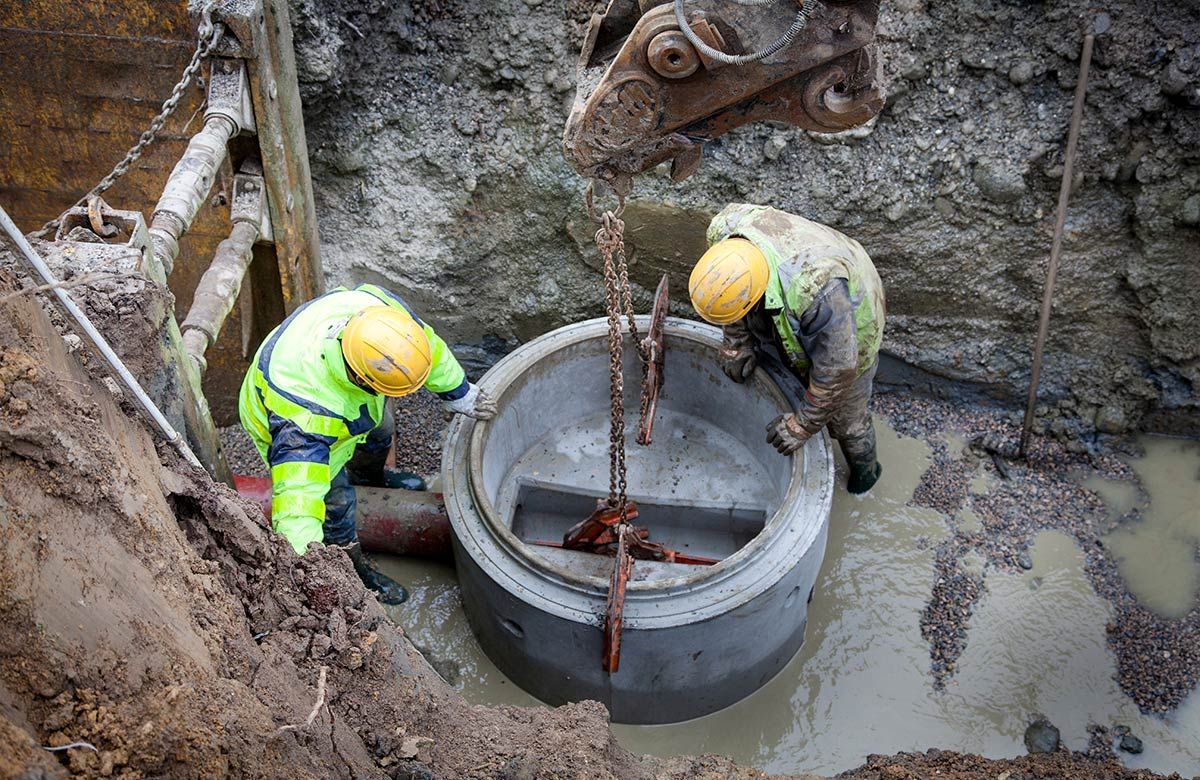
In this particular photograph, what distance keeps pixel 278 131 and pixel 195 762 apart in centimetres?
356

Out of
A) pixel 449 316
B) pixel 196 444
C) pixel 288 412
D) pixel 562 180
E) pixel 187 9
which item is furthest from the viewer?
pixel 449 316

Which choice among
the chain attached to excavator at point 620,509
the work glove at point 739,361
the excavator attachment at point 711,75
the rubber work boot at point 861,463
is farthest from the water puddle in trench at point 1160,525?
the excavator attachment at point 711,75

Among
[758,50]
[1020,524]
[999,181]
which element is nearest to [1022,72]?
[999,181]

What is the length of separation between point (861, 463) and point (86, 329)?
4.16 metres

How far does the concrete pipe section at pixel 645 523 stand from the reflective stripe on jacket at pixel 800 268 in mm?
495

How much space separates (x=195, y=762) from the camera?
1612mm

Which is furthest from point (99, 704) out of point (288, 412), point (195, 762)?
point (288, 412)

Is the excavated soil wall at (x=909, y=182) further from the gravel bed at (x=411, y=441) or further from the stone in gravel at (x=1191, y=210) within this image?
the gravel bed at (x=411, y=441)

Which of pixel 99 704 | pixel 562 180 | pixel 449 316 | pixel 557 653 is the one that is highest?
pixel 562 180

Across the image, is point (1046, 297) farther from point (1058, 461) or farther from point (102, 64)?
point (102, 64)

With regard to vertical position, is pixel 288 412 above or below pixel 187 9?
below

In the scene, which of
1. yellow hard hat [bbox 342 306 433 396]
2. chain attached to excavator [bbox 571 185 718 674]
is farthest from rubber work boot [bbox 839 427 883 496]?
yellow hard hat [bbox 342 306 433 396]

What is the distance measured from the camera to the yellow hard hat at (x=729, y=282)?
4137 mm

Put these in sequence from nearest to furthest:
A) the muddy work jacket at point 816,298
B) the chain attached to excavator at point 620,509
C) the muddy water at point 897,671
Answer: the chain attached to excavator at point 620,509 → the muddy work jacket at point 816,298 → the muddy water at point 897,671
